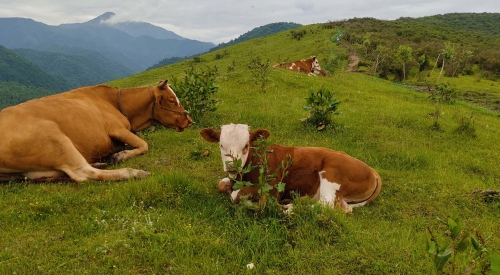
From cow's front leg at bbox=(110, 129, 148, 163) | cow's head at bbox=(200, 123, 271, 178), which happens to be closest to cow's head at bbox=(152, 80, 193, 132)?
cow's front leg at bbox=(110, 129, 148, 163)

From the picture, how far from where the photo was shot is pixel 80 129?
7070 millimetres

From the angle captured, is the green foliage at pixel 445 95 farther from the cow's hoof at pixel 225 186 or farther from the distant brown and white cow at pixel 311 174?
the cow's hoof at pixel 225 186

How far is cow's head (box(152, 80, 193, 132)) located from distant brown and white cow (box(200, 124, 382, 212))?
350cm

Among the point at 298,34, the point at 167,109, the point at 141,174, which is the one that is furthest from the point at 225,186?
the point at 298,34

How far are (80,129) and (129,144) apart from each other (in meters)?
1.27

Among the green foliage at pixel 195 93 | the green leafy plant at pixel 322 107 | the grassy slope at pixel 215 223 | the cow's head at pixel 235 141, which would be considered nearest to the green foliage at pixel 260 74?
the green foliage at pixel 195 93

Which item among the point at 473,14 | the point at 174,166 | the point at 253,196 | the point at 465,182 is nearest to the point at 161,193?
the point at 253,196

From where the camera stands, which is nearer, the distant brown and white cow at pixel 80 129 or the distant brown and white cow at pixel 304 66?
the distant brown and white cow at pixel 80 129

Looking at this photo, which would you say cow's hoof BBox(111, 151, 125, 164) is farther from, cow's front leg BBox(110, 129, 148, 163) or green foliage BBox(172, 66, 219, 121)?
green foliage BBox(172, 66, 219, 121)

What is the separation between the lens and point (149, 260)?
13.5ft

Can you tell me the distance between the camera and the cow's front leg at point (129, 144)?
7688mm

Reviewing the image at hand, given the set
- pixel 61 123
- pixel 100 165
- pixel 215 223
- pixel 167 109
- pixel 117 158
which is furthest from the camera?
pixel 167 109

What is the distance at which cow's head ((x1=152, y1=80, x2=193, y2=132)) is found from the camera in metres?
9.03

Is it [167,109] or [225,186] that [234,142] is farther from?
[167,109]
